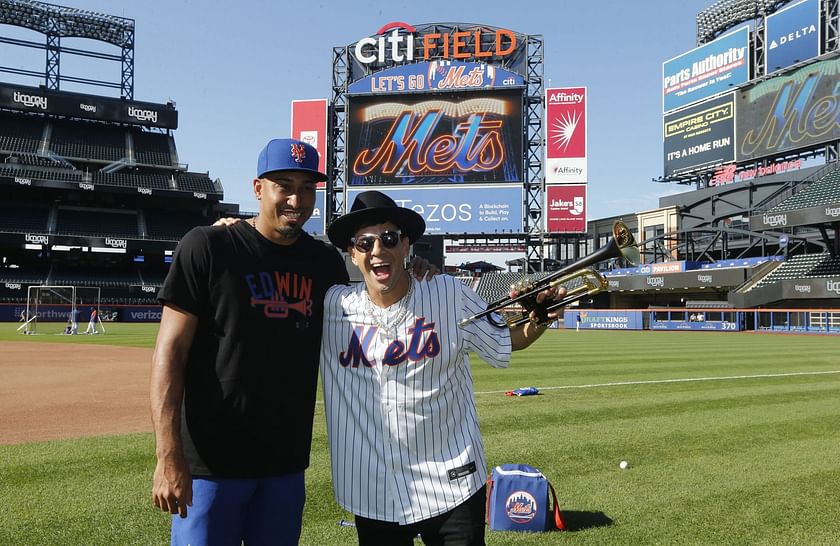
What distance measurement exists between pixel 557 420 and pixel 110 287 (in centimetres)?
4589

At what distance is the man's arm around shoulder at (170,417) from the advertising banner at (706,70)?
58488mm

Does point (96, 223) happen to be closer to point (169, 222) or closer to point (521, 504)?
point (169, 222)

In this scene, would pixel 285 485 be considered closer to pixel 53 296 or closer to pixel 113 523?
pixel 113 523

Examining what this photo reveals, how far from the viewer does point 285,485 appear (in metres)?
2.67

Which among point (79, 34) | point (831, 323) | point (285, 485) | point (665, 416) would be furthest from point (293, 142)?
point (79, 34)

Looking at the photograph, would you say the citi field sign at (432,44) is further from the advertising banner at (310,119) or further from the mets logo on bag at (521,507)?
the mets logo on bag at (521,507)

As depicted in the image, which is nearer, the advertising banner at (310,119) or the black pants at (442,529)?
the black pants at (442,529)

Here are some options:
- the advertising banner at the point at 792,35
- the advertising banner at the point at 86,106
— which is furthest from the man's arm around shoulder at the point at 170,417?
the advertising banner at the point at 86,106

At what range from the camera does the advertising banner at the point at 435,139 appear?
1892 inches

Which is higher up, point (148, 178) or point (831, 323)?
point (148, 178)

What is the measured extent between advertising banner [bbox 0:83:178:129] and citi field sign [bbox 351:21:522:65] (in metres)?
19.9

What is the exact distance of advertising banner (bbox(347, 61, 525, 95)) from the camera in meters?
48.7

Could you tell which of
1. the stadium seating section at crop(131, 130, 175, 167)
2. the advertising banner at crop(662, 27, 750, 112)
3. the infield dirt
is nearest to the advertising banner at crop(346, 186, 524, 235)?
the advertising banner at crop(662, 27, 750, 112)

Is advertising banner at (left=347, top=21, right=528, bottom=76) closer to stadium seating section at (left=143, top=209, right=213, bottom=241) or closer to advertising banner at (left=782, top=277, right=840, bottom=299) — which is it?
stadium seating section at (left=143, top=209, right=213, bottom=241)
